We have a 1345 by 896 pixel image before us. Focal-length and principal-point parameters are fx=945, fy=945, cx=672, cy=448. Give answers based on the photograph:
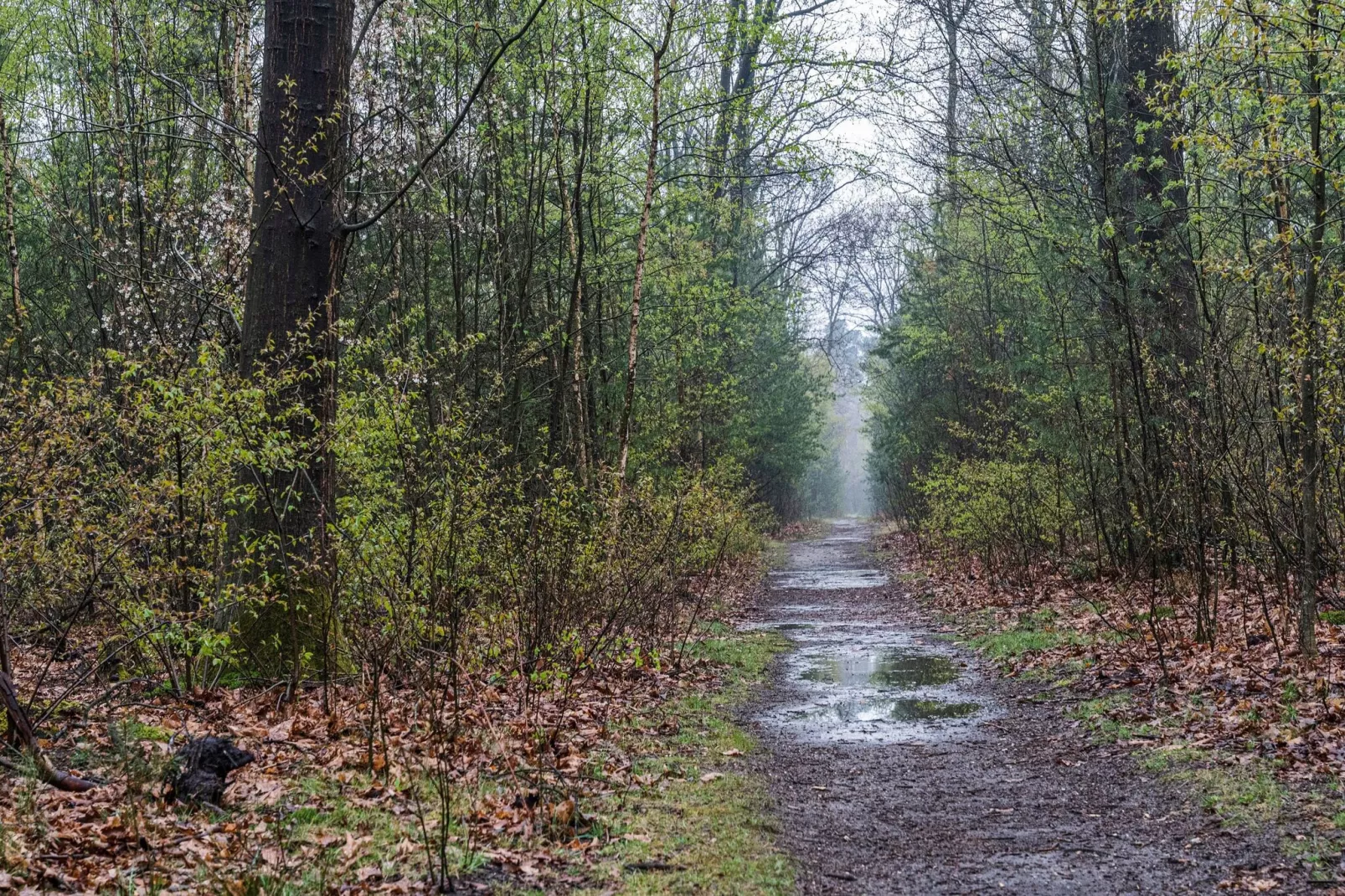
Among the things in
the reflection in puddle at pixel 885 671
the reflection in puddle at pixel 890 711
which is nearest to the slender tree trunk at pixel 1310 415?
the reflection in puddle at pixel 890 711

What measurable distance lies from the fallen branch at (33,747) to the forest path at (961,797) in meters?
3.57

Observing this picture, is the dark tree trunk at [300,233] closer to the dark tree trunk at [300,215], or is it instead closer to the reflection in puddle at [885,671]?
the dark tree trunk at [300,215]

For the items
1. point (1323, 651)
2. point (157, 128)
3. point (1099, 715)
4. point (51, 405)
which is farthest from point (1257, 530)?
point (157, 128)

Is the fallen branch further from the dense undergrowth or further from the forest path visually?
the forest path

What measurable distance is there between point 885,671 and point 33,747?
25.7 feet

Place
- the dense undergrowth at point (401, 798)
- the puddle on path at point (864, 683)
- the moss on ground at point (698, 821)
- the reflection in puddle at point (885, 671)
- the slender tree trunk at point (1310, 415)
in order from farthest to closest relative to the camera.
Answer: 1. the reflection in puddle at point (885, 671)
2. the puddle on path at point (864, 683)
3. the slender tree trunk at point (1310, 415)
4. the moss on ground at point (698, 821)
5. the dense undergrowth at point (401, 798)

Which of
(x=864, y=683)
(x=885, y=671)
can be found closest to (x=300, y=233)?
(x=864, y=683)

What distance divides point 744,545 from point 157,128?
14.7 meters

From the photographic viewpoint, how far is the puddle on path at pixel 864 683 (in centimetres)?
768

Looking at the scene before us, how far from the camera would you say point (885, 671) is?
10.2 m

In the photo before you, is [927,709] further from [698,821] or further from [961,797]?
[698,821]

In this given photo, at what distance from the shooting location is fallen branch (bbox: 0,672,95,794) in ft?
15.0

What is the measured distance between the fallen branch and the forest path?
3.57 m

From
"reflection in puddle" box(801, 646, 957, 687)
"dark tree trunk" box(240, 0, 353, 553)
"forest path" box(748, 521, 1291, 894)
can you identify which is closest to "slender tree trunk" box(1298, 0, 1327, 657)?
"forest path" box(748, 521, 1291, 894)
